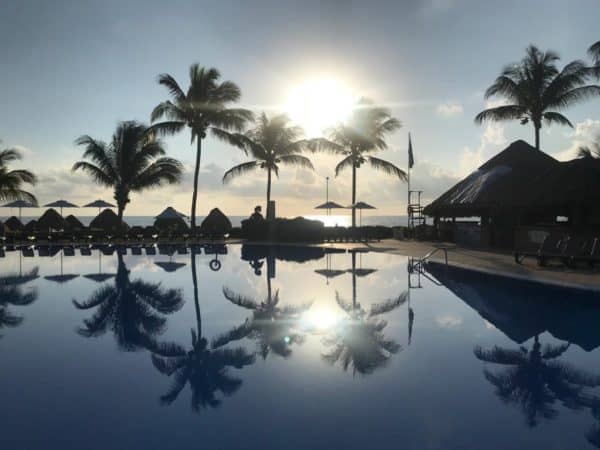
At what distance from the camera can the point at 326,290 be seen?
1081 centimetres

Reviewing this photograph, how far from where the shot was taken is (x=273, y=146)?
29141 mm

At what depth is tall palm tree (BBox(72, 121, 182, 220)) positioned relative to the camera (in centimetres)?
2695

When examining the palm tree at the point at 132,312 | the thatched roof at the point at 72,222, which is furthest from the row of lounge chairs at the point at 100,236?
the palm tree at the point at 132,312

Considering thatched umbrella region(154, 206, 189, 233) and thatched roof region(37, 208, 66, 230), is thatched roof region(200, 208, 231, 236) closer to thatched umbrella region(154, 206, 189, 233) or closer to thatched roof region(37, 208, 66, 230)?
thatched umbrella region(154, 206, 189, 233)

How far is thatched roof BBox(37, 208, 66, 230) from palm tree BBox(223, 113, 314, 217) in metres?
13.5

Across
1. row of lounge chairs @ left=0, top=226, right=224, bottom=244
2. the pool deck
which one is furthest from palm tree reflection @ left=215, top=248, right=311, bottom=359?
row of lounge chairs @ left=0, top=226, right=224, bottom=244

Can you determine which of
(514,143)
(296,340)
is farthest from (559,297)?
(514,143)

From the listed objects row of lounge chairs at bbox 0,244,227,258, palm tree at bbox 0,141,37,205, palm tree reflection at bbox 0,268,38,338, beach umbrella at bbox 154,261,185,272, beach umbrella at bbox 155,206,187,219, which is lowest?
palm tree reflection at bbox 0,268,38,338

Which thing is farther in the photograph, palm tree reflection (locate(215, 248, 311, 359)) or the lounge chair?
the lounge chair

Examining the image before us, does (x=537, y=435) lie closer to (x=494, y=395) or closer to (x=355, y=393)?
(x=494, y=395)

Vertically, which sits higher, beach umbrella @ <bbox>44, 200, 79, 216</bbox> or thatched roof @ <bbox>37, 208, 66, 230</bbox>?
beach umbrella @ <bbox>44, 200, 79, 216</bbox>

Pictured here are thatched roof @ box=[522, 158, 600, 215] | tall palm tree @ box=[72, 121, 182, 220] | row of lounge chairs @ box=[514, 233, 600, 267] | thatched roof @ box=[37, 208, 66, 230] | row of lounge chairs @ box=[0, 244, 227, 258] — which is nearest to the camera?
row of lounge chairs @ box=[514, 233, 600, 267]

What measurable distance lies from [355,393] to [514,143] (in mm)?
23018

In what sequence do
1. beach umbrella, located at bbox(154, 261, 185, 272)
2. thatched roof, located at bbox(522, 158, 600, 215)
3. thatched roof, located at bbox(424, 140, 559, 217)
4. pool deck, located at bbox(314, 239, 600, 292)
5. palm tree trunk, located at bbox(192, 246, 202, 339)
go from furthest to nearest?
thatched roof, located at bbox(424, 140, 559, 217) → thatched roof, located at bbox(522, 158, 600, 215) → beach umbrella, located at bbox(154, 261, 185, 272) → pool deck, located at bbox(314, 239, 600, 292) → palm tree trunk, located at bbox(192, 246, 202, 339)
